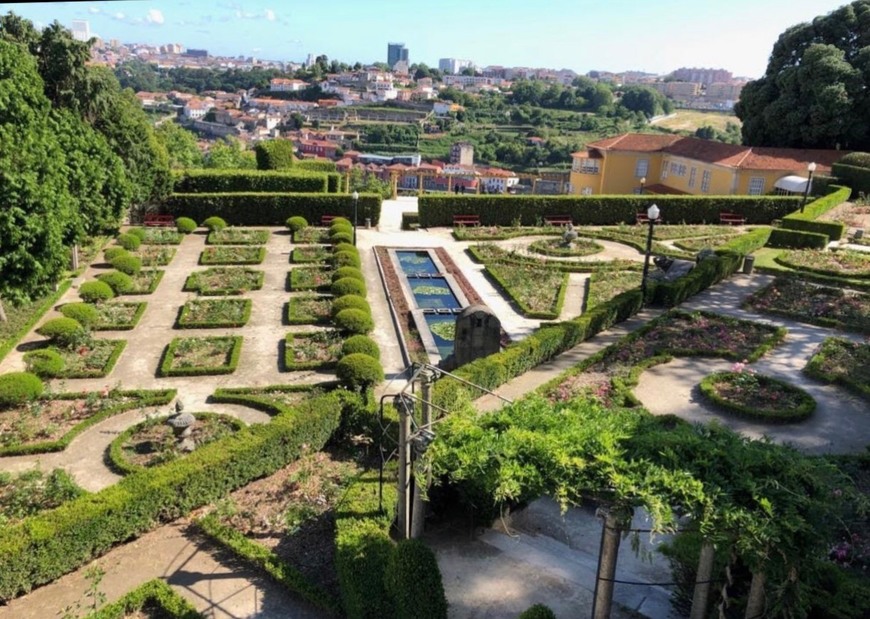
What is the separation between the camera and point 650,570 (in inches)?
355

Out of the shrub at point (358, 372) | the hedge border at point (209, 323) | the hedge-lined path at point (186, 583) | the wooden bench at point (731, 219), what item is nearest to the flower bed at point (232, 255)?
the hedge border at point (209, 323)

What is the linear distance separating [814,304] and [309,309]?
48.8 ft

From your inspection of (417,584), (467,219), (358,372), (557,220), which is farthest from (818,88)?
(417,584)

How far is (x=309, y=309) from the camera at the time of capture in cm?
2062

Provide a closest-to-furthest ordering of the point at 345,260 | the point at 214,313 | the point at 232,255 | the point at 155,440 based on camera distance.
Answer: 1. the point at 155,440
2. the point at 214,313
3. the point at 345,260
4. the point at 232,255

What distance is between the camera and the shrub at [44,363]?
15539 millimetres

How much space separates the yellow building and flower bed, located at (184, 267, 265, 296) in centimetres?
2339

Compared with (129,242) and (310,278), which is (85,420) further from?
(129,242)

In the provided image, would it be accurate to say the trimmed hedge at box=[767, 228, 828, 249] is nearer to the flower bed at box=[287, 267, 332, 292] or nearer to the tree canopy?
the tree canopy

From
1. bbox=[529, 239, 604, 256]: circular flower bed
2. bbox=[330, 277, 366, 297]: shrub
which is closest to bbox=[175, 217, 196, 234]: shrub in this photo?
bbox=[330, 277, 366, 297]: shrub

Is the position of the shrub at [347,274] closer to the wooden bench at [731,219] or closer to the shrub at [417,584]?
the shrub at [417,584]

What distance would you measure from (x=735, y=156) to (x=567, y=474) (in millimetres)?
35426

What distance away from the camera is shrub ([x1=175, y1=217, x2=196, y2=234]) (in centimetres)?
2947

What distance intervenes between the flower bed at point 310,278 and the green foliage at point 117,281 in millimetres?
4881
